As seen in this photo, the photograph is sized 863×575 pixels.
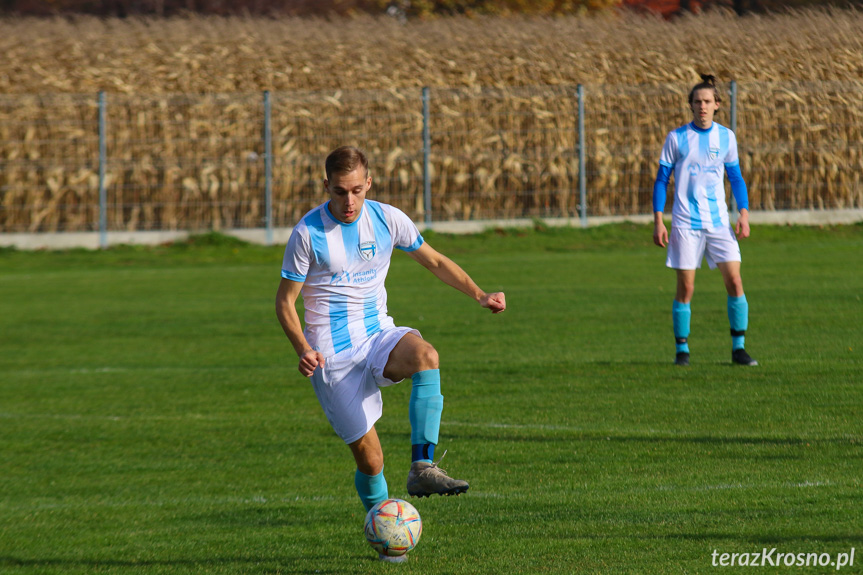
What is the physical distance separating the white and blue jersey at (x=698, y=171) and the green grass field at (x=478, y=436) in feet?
4.48

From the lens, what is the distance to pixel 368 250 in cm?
578

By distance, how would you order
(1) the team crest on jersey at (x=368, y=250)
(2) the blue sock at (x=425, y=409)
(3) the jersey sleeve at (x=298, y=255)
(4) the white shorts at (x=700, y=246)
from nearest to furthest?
(2) the blue sock at (x=425, y=409)
(3) the jersey sleeve at (x=298, y=255)
(1) the team crest on jersey at (x=368, y=250)
(4) the white shorts at (x=700, y=246)

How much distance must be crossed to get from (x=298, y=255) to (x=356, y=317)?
44 centimetres

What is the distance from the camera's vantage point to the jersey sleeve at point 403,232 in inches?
232

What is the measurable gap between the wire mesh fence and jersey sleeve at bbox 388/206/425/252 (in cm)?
1778

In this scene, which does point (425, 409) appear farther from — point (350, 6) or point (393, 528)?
point (350, 6)

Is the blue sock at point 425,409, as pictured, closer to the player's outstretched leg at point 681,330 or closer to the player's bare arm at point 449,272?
the player's bare arm at point 449,272

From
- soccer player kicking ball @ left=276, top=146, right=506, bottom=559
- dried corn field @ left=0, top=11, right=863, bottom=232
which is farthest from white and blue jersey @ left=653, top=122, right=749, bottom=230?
dried corn field @ left=0, top=11, right=863, bottom=232

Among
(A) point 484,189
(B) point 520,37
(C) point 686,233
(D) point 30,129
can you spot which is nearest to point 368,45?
(B) point 520,37

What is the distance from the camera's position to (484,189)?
24.1 metres

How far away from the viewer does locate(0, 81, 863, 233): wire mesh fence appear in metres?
23.9

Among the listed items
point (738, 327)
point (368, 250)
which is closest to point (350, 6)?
point (738, 327)

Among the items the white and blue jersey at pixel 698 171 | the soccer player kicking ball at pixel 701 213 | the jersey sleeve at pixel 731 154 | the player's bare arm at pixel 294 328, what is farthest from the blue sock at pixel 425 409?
the jersey sleeve at pixel 731 154

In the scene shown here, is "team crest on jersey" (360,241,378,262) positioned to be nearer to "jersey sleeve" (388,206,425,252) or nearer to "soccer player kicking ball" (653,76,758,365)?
"jersey sleeve" (388,206,425,252)
